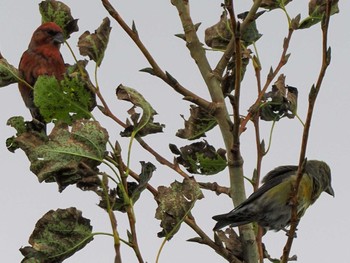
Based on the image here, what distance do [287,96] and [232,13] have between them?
1.10m

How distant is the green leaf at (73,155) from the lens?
2432 millimetres

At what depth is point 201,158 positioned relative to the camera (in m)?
3.25

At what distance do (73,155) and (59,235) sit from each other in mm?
297

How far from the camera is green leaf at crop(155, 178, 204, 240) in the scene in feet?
8.41

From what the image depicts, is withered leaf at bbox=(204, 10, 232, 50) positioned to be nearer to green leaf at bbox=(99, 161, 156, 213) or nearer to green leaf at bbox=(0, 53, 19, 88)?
green leaf at bbox=(0, 53, 19, 88)

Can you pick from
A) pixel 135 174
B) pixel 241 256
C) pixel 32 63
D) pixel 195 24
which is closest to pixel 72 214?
pixel 135 174

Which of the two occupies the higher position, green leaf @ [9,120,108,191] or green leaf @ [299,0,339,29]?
green leaf @ [299,0,339,29]

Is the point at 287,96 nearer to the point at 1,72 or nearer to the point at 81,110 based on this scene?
the point at 81,110

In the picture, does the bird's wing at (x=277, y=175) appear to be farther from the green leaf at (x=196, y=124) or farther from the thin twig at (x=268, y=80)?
the thin twig at (x=268, y=80)

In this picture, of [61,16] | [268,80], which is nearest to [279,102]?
[268,80]

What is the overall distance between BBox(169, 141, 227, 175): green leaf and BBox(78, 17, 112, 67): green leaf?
0.57m

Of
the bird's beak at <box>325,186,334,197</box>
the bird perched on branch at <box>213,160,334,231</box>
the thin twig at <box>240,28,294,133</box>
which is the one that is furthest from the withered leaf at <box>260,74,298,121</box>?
the bird's beak at <box>325,186,334,197</box>

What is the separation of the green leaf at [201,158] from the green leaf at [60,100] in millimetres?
734

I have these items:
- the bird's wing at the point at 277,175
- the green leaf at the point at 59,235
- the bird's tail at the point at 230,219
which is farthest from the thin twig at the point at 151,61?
the bird's wing at the point at 277,175
